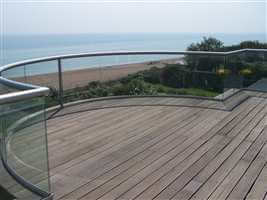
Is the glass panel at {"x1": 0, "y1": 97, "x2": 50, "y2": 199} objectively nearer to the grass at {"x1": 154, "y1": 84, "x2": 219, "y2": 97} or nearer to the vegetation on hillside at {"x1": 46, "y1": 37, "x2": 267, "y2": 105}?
the vegetation on hillside at {"x1": 46, "y1": 37, "x2": 267, "y2": 105}

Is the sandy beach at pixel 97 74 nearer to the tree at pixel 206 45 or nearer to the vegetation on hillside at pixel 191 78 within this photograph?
the vegetation on hillside at pixel 191 78

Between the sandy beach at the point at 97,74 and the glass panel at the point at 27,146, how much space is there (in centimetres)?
246

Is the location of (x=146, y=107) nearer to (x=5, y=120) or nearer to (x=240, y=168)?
(x=240, y=168)

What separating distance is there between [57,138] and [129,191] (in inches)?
64.1

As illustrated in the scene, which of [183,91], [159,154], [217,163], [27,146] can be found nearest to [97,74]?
[183,91]

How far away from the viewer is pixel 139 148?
371cm

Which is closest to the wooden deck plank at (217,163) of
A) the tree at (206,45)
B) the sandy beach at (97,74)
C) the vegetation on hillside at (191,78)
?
the vegetation on hillside at (191,78)

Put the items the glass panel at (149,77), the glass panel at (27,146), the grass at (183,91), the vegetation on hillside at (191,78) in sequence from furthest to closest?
the grass at (183,91), the vegetation on hillside at (191,78), the glass panel at (149,77), the glass panel at (27,146)

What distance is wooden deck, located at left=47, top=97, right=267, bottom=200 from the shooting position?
9.14 ft

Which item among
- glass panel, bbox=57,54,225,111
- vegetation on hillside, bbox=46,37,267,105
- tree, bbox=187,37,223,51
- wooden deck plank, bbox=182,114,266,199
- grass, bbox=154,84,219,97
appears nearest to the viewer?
wooden deck plank, bbox=182,114,266,199

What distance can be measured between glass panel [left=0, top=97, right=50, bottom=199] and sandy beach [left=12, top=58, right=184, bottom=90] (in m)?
2.46

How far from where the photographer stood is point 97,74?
5754mm

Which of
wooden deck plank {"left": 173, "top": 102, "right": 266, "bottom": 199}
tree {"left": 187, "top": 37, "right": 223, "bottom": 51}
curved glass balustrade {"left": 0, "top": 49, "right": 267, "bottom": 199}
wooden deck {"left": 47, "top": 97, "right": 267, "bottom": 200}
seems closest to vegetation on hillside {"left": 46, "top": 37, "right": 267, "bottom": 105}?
curved glass balustrade {"left": 0, "top": 49, "right": 267, "bottom": 199}

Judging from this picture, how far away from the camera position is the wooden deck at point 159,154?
279cm
